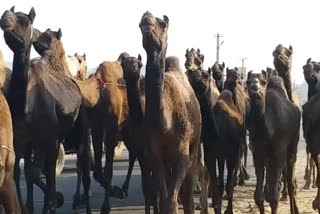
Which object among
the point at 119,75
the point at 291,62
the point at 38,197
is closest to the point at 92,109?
the point at 119,75

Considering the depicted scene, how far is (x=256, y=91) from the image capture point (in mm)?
9141

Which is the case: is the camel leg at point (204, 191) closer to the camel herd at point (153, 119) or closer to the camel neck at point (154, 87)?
the camel herd at point (153, 119)

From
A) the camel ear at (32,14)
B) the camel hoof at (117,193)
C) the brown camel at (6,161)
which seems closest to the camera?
the brown camel at (6,161)

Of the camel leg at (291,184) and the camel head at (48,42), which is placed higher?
the camel head at (48,42)

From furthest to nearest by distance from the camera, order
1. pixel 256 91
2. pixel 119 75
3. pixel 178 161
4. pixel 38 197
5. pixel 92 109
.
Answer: pixel 38 197
pixel 119 75
pixel 92 109
pixel 256 91
pixel 178 161

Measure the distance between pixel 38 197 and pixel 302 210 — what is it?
15.8 ft

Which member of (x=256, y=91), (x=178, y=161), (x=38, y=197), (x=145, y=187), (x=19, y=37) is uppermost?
(x=19, y=37)

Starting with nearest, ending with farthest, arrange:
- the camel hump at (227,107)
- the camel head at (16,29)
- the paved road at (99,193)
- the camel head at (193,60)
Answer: the camel head at (16,29) → the camel hump at (227,107) → the camel head at (193,60) → the paved road at (99,193)

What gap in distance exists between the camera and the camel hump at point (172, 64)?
27.6 ft

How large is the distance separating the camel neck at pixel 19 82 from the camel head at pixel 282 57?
16.2 ft

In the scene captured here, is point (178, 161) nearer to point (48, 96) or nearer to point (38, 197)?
point (48, 96)

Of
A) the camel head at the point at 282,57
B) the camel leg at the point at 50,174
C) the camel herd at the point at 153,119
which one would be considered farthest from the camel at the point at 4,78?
the camel head at the point at 282,57

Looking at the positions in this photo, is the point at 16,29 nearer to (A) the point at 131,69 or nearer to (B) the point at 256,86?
(A) the point at 131,69

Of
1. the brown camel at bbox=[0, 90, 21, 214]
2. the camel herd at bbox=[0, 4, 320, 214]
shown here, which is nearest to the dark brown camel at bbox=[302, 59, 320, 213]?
the camel herd at bbox=[0, 4, 320, 214]
